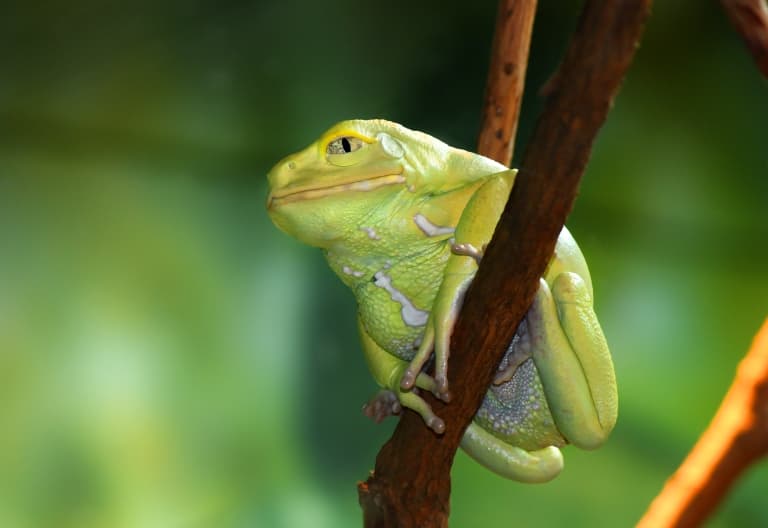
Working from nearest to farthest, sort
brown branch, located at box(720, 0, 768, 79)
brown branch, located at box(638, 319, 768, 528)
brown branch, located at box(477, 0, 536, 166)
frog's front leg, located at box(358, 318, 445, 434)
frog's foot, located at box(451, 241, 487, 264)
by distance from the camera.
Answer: brown branch, located at box(638, 319, 768, 528) → brown branch, located at box(720, 0, 768, 79) → frog's foot, located at box(451, 241, 487, 264) → frog's front leg, located at box(358, 318, 445, 434) → brown branch, located at box(477, 0, 536, 166)

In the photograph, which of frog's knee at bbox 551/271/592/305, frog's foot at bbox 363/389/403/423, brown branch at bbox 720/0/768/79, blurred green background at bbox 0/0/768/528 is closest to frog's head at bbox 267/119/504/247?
frog's knee at bbox 551/271/592/305

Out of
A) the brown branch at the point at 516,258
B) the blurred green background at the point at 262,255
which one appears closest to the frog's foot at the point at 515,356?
the brown branch at the point at 516,258

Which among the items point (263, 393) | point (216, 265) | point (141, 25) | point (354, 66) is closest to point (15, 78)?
point (141, 25)

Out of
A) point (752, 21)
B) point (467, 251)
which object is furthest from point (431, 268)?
point (752, 21)

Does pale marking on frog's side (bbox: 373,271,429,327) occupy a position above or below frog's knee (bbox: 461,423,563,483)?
above

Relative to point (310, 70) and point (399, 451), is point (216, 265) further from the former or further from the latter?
point (399, 451)

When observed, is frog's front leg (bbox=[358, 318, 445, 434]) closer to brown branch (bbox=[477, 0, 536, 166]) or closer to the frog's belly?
the frog's belly

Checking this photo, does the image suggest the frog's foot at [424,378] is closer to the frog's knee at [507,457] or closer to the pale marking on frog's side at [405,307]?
the pale marking on frog's side at [405,307]
